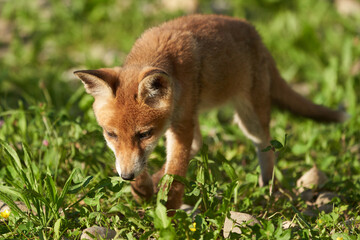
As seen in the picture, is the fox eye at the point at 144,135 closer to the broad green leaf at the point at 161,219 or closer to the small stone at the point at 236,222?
the broad green leaf at the point at 161,219

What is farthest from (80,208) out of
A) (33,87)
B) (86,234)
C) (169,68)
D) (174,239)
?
(33,87)

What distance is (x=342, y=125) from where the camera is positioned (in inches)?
243

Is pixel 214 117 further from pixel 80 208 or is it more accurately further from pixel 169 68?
pixel 80 208

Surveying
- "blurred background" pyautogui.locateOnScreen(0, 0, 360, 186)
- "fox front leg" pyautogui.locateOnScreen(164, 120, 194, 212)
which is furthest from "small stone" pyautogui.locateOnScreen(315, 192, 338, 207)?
"fox front leg" pyautogui.locateOnScreen(164, 120, 194, 212)

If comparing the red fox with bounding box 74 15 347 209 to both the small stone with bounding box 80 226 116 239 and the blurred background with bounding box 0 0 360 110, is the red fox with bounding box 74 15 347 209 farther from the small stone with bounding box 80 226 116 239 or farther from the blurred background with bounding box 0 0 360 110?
the blurred background with bounding box 0 0 360 110

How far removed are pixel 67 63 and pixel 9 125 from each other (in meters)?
3.39

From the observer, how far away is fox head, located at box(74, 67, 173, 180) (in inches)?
148

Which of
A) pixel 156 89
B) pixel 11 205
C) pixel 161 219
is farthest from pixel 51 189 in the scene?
pixel 156 89

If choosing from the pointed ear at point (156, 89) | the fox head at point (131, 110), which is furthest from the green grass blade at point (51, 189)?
the pointed ear at point (156, 89)

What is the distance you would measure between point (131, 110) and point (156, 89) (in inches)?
10.9

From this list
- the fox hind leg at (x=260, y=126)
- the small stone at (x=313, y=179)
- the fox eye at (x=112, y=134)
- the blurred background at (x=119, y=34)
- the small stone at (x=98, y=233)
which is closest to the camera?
the small stone at (x=98, y=233)

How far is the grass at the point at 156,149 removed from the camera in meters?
3.64

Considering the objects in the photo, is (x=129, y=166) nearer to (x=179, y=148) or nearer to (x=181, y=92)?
(x=179, y=148)

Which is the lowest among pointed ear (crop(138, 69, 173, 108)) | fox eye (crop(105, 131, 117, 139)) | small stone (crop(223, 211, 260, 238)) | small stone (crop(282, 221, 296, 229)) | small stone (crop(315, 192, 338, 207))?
small stone (crop(315, 192, 338, 207))
